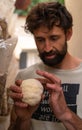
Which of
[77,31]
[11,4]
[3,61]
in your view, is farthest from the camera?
[77,31]

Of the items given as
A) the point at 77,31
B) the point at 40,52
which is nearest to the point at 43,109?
the point at 40,52

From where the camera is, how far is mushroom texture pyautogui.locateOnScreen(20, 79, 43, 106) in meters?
0.97

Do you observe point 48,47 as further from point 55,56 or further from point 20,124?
point 20,124

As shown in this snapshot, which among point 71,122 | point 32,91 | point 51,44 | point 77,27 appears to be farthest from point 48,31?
point 77,27

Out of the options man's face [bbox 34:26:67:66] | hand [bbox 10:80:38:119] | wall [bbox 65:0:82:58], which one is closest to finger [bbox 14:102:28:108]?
hand [bbox 10:80:38:119]

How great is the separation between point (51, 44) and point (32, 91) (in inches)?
8.5

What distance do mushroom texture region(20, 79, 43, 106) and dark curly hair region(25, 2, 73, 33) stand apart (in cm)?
24

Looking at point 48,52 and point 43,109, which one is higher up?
point 48,52

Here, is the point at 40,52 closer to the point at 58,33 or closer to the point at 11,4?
the point at 58,33

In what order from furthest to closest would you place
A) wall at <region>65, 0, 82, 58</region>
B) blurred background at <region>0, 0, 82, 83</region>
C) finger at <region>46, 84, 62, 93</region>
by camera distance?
wall at <region>65, 0, 82, 58</region>
blurred background at <region>0, 0, 82, 83</region>
finger at <region>46, 84, 62, 93</region>

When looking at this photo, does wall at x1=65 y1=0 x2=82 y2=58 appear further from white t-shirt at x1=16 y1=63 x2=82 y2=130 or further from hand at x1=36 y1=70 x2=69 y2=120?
hand at x1=36 y1=70 x2=69 y2=120

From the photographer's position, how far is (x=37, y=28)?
45.1 inches

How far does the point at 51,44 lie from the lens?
1.11 metres

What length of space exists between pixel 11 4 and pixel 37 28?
0.46ft
